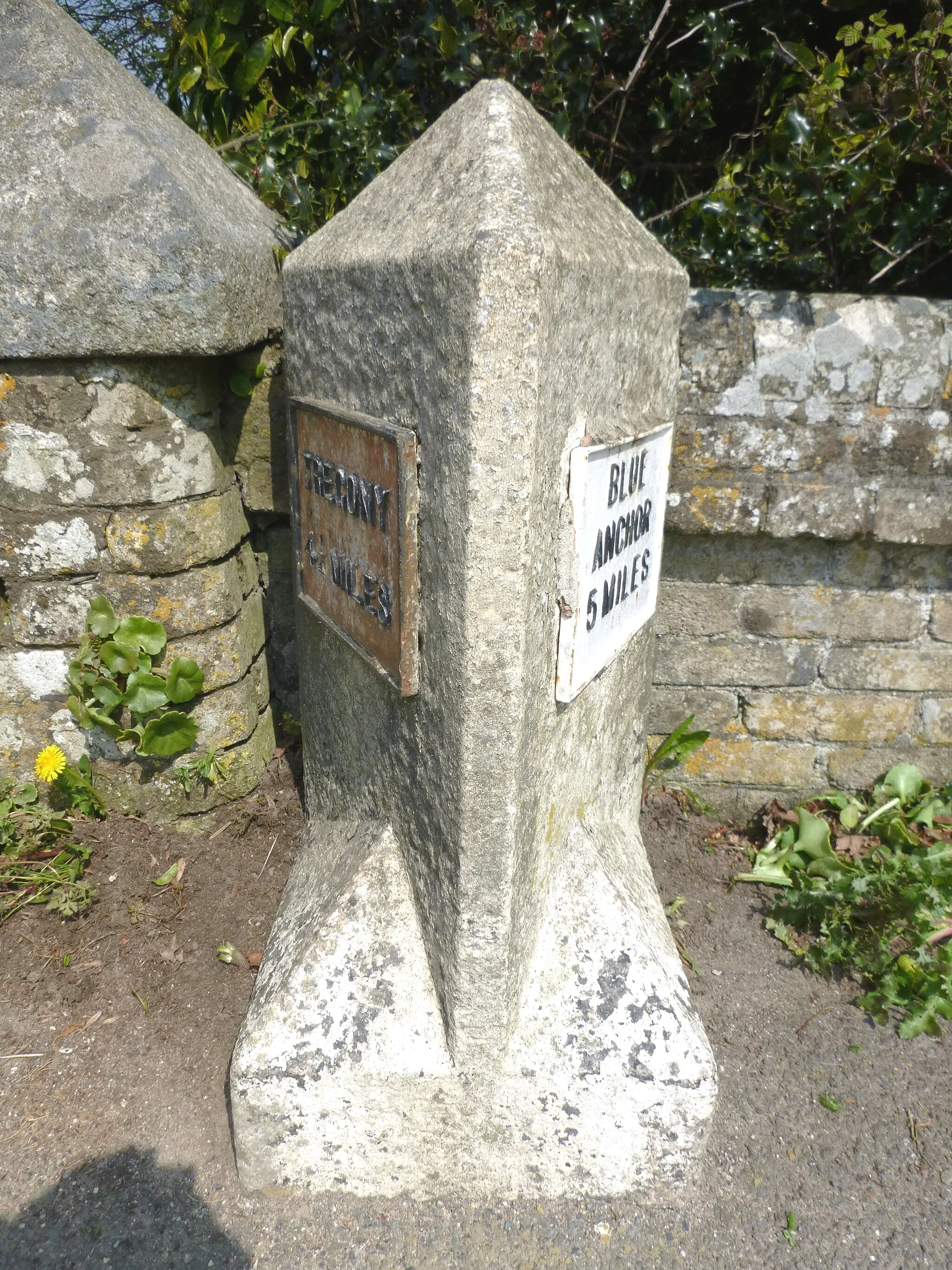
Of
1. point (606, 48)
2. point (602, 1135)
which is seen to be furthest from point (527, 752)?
point (606, 48)

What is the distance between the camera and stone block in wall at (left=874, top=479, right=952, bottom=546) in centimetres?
228

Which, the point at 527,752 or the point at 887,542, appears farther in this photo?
the point at 887,542

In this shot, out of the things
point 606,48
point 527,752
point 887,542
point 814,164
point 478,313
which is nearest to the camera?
point 478,313

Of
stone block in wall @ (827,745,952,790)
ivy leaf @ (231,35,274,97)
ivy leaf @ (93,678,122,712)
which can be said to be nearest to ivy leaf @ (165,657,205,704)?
ivy leaf @ (93,678,122,712)

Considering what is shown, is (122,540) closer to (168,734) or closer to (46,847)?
(168,734)

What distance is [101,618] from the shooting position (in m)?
2.13

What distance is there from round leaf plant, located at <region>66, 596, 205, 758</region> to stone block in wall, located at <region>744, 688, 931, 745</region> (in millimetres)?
1716

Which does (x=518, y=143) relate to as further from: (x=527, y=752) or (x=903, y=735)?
(x=903, y=735)

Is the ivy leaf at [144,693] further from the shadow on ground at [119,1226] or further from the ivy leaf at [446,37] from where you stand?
the ivy leaf at [446,37]

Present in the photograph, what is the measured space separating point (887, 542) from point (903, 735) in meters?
0.68

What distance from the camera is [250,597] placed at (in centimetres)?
248

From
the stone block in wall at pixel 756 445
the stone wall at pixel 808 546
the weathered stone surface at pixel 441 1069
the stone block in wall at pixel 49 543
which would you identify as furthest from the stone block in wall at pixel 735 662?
the stone block in wall at pixel 49 543

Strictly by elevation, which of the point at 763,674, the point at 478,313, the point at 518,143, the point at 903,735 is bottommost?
the point at 903,735

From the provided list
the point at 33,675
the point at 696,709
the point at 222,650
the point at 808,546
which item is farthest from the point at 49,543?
the point at 808,546
